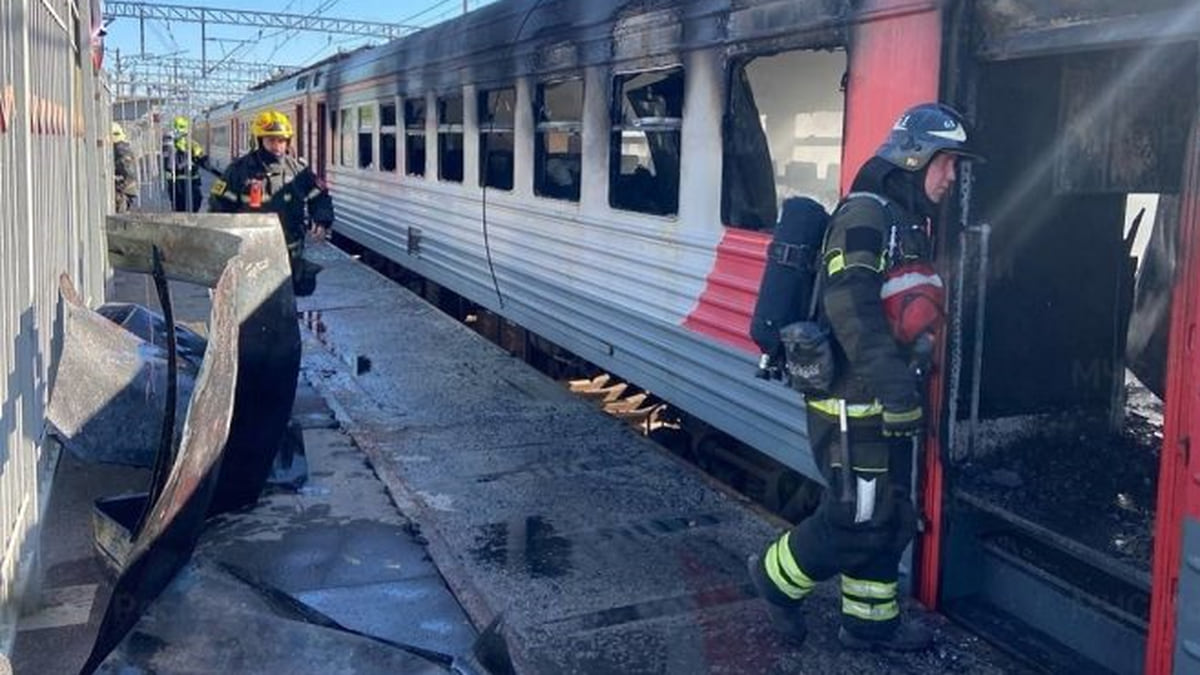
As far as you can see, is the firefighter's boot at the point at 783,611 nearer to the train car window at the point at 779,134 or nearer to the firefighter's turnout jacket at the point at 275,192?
the train car window at the point at 779,134

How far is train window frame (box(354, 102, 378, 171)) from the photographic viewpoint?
13297 millimetres

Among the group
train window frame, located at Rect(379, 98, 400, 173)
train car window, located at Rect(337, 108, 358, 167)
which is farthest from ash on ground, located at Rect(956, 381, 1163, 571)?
train car window, located at Rect(337, 108, 358, 167)

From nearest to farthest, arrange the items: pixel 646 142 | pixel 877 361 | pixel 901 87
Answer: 1. pixel 877 361
2. pixel 901 87
3. pixel 646 142

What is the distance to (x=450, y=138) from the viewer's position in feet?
33.2

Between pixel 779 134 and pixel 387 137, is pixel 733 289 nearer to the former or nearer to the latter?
pixel 779 134

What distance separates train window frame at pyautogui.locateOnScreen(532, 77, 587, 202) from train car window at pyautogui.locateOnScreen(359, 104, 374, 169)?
18.7ft

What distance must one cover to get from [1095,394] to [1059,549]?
100 centimetres

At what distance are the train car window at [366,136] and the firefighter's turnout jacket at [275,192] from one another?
5.42m

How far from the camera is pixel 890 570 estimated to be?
4.09 metres

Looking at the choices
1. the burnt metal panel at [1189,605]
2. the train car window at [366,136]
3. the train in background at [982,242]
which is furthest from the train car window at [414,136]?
the burnt metal panel at [1189,605]

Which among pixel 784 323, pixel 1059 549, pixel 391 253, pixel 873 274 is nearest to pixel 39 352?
pixel 784 323

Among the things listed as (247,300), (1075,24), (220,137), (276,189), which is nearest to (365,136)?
(276,189)

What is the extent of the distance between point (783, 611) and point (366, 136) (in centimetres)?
1071

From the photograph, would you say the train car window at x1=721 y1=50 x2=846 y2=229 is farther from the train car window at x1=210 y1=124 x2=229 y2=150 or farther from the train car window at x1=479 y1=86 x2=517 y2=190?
the train car window at x1=210 y1=124 x2=229 y2=150
